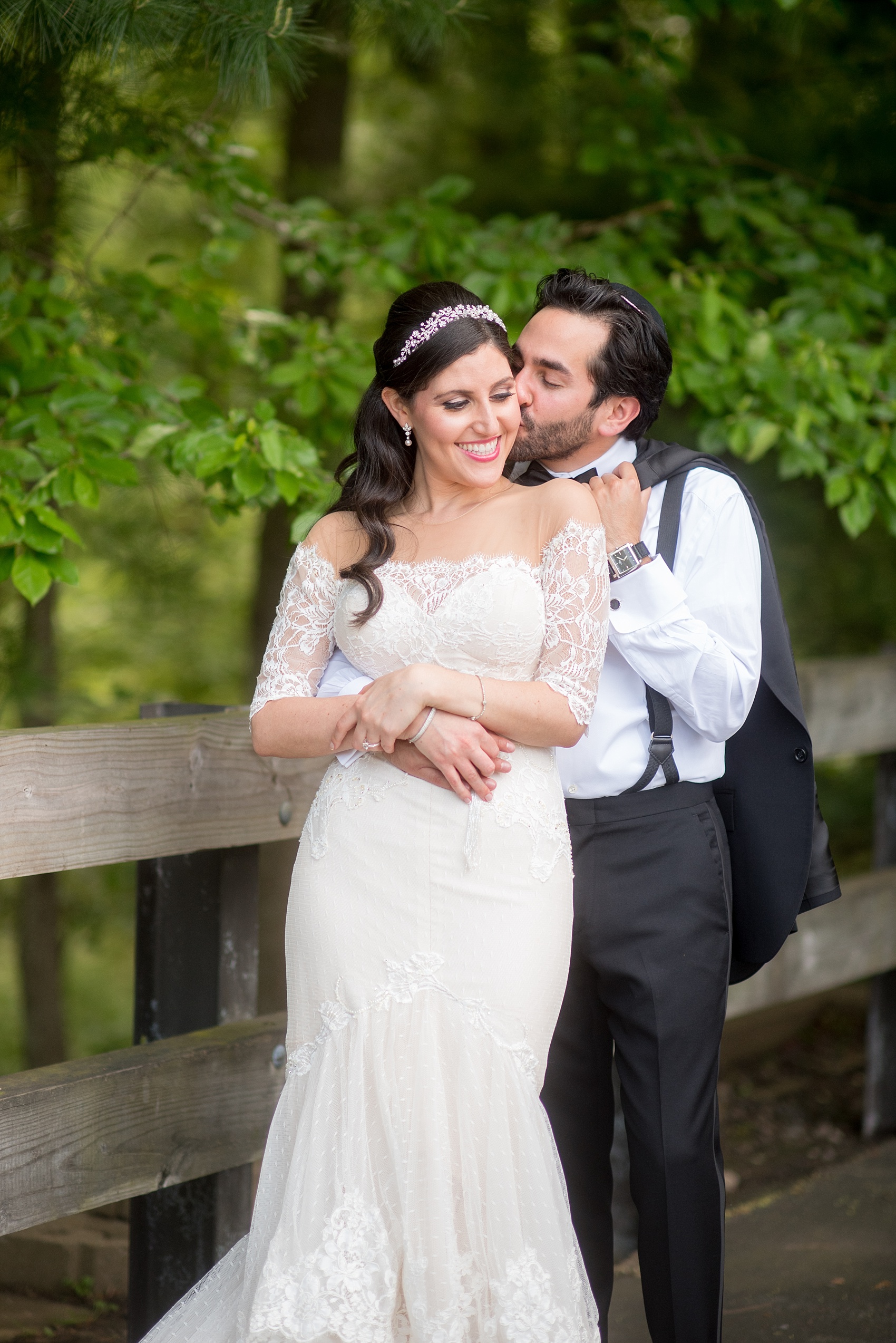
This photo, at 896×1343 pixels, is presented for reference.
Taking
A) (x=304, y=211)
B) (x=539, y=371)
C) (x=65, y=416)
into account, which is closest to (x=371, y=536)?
(x=539, y=371)

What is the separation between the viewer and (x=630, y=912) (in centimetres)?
238

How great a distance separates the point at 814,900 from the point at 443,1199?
3.37ft

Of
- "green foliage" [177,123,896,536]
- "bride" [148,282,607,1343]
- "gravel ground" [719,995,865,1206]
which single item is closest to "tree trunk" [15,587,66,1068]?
"green foliage" [177,123,896,536]

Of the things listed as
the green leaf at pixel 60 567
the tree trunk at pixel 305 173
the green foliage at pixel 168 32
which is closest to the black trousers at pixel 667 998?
the green leaf at pixel 60 567

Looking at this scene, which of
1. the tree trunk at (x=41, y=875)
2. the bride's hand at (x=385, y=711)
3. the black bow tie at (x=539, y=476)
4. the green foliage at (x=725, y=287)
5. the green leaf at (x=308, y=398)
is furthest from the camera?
the tree trunk at (x=41, y=875)

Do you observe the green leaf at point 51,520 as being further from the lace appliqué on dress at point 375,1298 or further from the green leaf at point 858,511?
the green leaf at point 858,511

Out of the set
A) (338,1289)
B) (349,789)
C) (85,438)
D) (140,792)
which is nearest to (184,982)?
(140,792)

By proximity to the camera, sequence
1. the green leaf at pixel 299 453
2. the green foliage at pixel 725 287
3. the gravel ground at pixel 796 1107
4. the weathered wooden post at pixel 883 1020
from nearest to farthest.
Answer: the green leaf at pixel 299 453, the green foliage at pixel 725 287, the gravel ground at pixel 796 1107, the weathered wooden post at pixel 883 1020

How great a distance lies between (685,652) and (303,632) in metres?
0.68

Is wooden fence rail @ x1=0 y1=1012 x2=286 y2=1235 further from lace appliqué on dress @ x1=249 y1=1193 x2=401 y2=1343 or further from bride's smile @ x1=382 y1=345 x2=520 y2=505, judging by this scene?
bride's smile @ x1=382 y1=345 x2=520 y2=505

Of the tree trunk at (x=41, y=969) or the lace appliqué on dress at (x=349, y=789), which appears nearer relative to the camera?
the lace appliqué on dress at (x=349, y=789)

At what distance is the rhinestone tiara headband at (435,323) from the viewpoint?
223cm

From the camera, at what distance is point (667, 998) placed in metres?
2.38

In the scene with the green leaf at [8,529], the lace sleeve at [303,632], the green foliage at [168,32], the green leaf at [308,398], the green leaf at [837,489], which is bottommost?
the lace sleeve at [303,632]
